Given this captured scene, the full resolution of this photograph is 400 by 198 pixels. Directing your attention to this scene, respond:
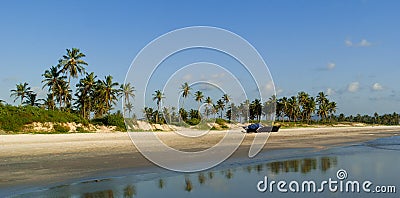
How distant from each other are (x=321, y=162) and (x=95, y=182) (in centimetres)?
1072

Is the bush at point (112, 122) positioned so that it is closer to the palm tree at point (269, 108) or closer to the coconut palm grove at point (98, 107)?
the coconut palm grove at point (98, 107)

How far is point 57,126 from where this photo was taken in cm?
3975

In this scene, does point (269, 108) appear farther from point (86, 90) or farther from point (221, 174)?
point (221, 174)

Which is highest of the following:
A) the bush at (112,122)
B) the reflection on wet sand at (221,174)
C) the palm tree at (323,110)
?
the palm tree at (323,110)

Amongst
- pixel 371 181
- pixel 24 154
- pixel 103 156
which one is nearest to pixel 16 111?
pixel 24 154

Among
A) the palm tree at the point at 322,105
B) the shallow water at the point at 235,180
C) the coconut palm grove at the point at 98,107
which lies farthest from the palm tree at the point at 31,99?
the palm tree at the point at 322,105

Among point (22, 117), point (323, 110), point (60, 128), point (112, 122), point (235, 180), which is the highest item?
point (323, 110)

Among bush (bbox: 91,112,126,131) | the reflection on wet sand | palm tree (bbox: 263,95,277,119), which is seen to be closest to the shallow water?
the reflection on wet sand

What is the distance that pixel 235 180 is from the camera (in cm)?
1213

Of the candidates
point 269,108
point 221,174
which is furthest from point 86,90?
point 269,108

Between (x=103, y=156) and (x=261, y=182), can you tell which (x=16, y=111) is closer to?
(x=103, y=156)

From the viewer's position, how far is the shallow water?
9852 mm

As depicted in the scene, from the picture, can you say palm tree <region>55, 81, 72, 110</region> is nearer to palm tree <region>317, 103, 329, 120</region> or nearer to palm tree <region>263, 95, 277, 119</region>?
palm tree <region>263, 95, 277, 119</region>

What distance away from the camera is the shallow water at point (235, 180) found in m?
9.85
